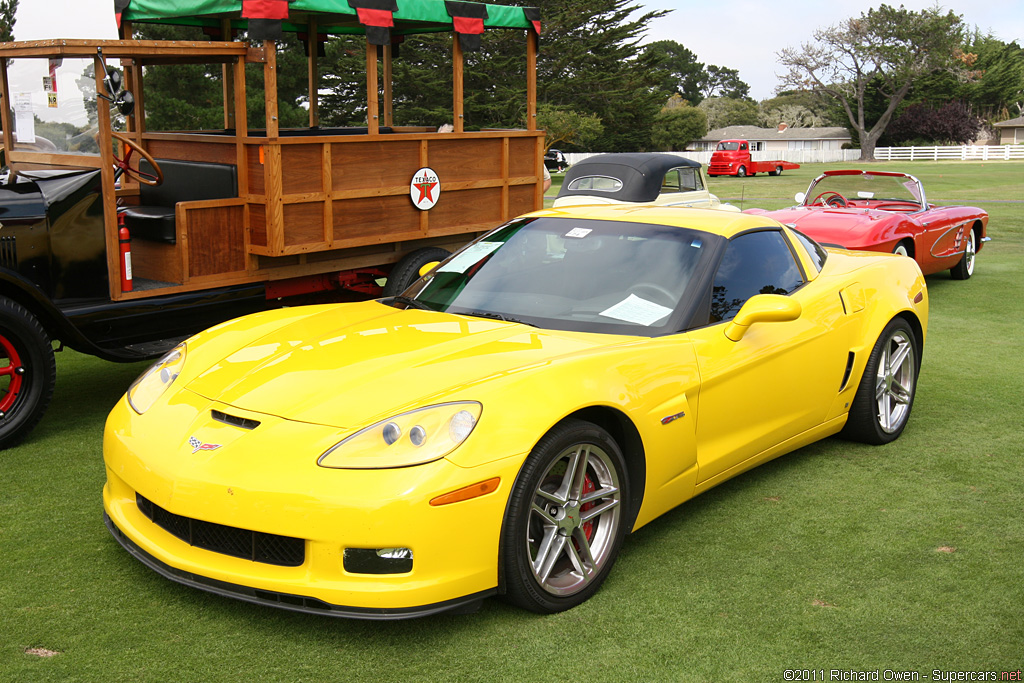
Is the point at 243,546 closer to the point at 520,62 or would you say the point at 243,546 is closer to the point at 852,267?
the point at 852,267

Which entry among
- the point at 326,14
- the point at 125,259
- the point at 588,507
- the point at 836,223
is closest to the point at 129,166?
the point at 125,259

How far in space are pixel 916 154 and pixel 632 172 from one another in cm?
5870

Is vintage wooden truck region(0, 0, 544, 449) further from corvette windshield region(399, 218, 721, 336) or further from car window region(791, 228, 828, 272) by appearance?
car window region(791, 228, 828, 272)

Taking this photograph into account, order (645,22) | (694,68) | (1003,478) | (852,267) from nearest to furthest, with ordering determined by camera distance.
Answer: (1003,478) < (852,267) < (645,22) < (694,68)

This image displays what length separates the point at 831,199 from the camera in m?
11.7

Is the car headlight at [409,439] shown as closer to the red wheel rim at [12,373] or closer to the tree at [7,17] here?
the red wheel rim at [12,373]

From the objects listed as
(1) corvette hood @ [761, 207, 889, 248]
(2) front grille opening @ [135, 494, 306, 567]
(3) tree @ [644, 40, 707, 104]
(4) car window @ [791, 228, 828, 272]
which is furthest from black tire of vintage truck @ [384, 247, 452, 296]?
(3) tree @ [644, 40, 707, 104]

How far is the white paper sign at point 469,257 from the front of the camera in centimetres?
492

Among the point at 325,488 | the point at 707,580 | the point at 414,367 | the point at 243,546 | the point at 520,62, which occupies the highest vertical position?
the point at 520,62

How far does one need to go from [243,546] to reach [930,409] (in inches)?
187

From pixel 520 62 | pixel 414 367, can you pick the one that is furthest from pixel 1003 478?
pixel 520 62

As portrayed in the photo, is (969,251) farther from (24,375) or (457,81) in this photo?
(24,375)

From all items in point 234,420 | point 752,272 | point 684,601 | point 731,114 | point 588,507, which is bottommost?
point 684,601

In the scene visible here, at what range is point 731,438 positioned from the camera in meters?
4.34
